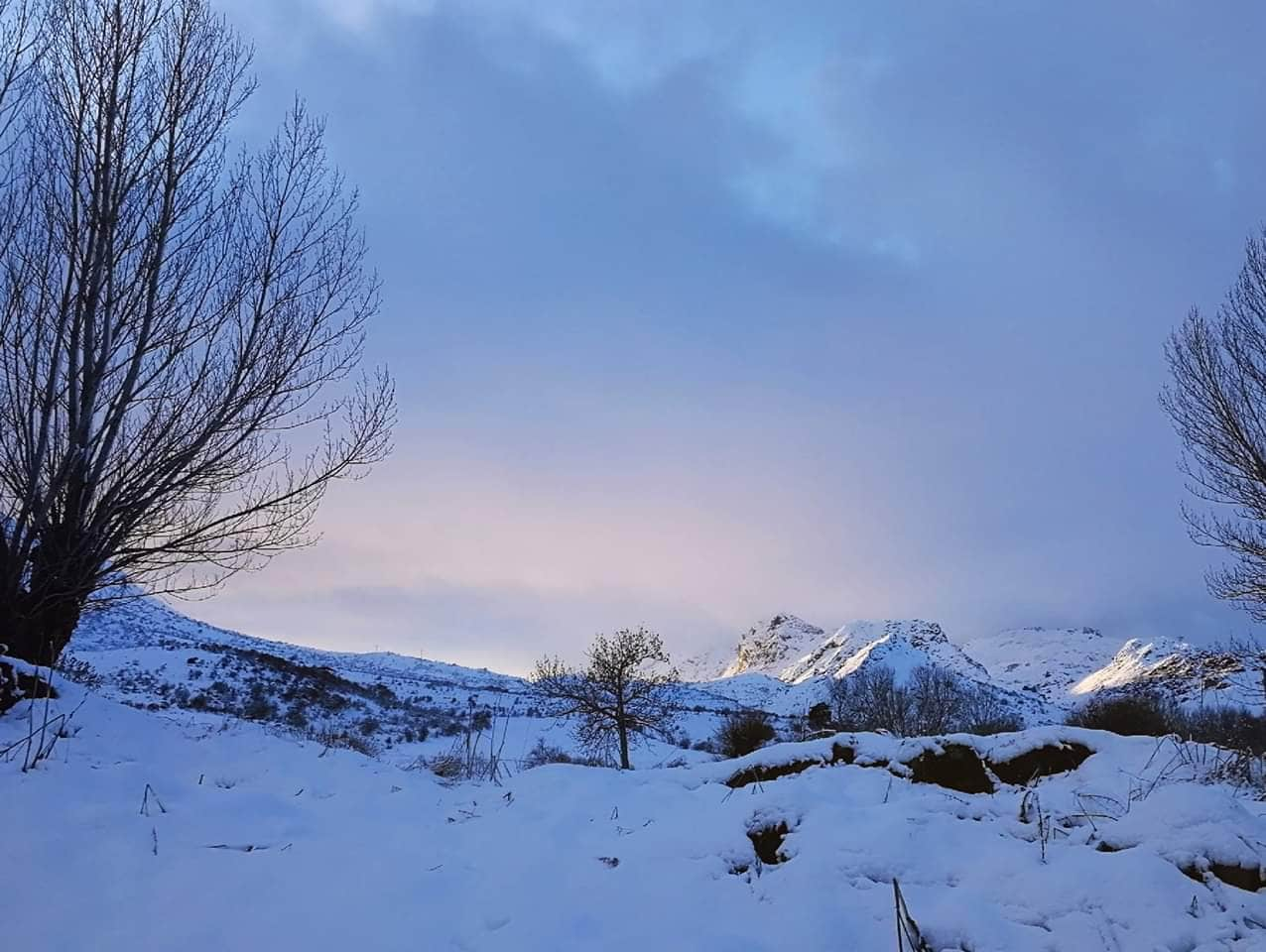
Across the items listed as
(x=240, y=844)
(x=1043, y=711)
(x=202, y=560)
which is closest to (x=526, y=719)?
(x=202, y=560)

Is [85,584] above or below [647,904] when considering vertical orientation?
above

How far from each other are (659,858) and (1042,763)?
2.26 meters

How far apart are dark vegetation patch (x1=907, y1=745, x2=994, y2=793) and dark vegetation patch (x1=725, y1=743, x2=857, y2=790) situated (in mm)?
367

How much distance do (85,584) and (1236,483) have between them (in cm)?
1577

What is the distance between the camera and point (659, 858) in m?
2.95

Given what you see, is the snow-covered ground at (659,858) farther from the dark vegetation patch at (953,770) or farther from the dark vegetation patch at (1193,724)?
the dark vegetation patch at (1193,724)

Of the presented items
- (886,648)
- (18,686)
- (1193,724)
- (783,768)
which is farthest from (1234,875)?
(886,648)

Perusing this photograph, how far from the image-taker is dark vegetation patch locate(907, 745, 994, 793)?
12.8 ft

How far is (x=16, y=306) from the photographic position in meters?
6.06

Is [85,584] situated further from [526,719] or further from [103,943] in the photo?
[526,719]

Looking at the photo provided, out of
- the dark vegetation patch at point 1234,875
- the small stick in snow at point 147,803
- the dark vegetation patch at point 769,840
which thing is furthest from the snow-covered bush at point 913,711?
the small stick in snow at point 147,803

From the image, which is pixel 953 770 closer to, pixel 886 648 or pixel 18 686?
pixel 18 686

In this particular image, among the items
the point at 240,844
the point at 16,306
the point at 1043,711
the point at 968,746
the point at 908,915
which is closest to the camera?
the point at 908,915

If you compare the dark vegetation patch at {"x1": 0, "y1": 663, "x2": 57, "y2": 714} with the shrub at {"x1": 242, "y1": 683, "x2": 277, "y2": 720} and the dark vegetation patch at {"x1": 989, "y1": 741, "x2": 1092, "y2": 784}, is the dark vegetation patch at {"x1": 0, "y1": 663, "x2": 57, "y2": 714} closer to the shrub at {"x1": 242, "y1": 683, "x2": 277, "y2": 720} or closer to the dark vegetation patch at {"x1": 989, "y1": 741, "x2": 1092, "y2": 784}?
the dark vegetation patch at {"x1": 989, "y1": 741, "x2": 1092, "y2": 784}
